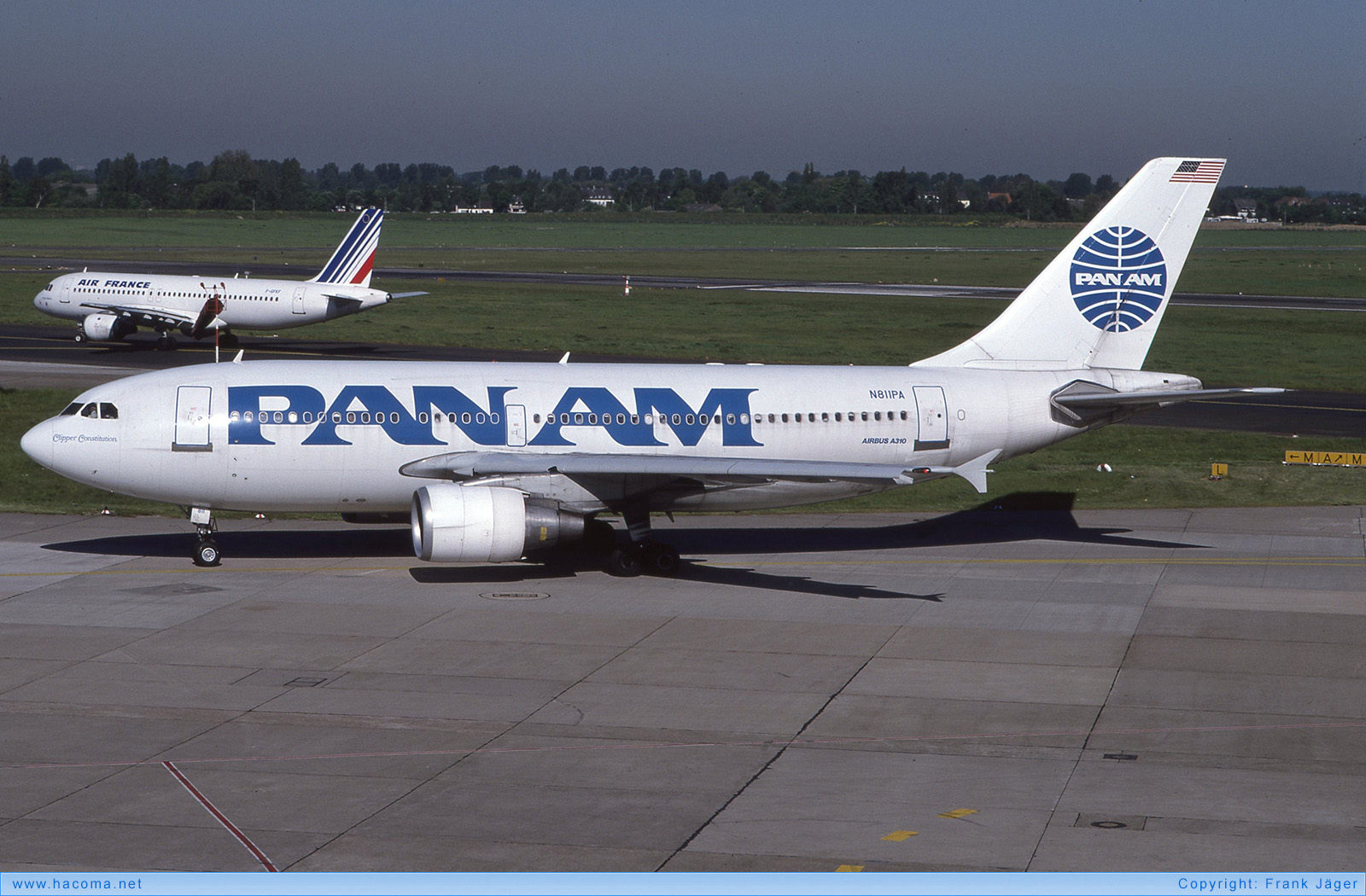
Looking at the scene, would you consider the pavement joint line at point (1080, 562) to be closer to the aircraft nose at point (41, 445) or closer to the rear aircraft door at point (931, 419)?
the rear aircraft door at point (931, 419)

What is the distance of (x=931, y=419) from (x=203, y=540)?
16655mm

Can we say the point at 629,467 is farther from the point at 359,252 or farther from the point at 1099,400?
the point at 359,252

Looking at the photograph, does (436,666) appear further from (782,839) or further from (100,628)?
(782,839)

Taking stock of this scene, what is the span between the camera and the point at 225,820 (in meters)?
17.2

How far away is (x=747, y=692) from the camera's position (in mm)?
23031

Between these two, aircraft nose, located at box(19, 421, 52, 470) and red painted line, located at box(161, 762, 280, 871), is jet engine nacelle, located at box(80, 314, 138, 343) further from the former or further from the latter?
red painted line, located at box(161, 762, 280, 871)

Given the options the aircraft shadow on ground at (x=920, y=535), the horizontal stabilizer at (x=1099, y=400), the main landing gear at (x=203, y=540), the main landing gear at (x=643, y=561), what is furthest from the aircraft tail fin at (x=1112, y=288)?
the main landing gear at (x=203, y=540)

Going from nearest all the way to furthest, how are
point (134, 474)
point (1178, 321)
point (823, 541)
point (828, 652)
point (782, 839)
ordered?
point (782, 839) → point (828, 652) → point (134, 474) → point (823, 541) → point (1178, 321)

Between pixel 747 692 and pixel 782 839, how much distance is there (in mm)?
6271

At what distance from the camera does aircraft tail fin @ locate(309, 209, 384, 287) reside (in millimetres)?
Result: 76312

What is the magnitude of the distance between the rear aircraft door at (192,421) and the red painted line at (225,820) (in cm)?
1185

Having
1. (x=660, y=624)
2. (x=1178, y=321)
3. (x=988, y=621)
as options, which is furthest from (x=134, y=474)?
(x=1178, y=321)

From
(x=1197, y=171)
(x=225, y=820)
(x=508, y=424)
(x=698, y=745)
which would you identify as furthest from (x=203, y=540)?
(x=1197, y=171)

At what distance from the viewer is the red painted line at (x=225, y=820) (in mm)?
15941
